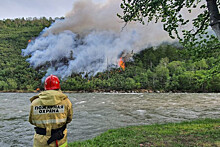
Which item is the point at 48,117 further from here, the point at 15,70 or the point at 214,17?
the point at 15,70

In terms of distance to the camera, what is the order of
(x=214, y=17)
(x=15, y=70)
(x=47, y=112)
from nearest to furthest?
(x=47, y=112) → (x=214, y=17) → (x=15, y=70)

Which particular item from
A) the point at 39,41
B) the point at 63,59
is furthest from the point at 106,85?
the point at 39,41

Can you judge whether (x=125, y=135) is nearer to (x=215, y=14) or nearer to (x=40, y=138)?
(x=40, y=138)

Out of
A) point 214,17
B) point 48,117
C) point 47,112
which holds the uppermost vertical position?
point 214,17

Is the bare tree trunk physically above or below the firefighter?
above

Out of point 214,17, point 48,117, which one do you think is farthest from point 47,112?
point 214,17

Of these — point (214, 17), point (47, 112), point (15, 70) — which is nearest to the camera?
point (47, 112)

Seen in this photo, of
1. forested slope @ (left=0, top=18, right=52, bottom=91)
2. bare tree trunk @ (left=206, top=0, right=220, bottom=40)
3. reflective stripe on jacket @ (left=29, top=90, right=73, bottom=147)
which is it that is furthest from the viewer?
forested slope @ (left=0, top=18, right=52, bottom=91)

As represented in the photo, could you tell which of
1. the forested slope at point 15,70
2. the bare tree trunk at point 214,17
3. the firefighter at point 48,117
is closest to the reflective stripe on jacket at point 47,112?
the firefighter at point 48,117

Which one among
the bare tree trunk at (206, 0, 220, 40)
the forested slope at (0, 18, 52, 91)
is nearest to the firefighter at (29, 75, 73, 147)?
the bare tree trunk at (206, 0, 220, 40)

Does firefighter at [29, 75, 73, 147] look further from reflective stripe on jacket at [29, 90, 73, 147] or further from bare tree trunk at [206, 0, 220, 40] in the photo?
bare tree trunk at [206, 0, 220, 40]

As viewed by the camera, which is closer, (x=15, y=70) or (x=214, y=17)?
(x=214, y=17)

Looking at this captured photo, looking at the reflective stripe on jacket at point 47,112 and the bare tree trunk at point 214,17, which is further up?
the bare tree trunk at point 214,17

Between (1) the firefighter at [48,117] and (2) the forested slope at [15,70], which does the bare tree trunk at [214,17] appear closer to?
(1) the firefighter at [48,117]
